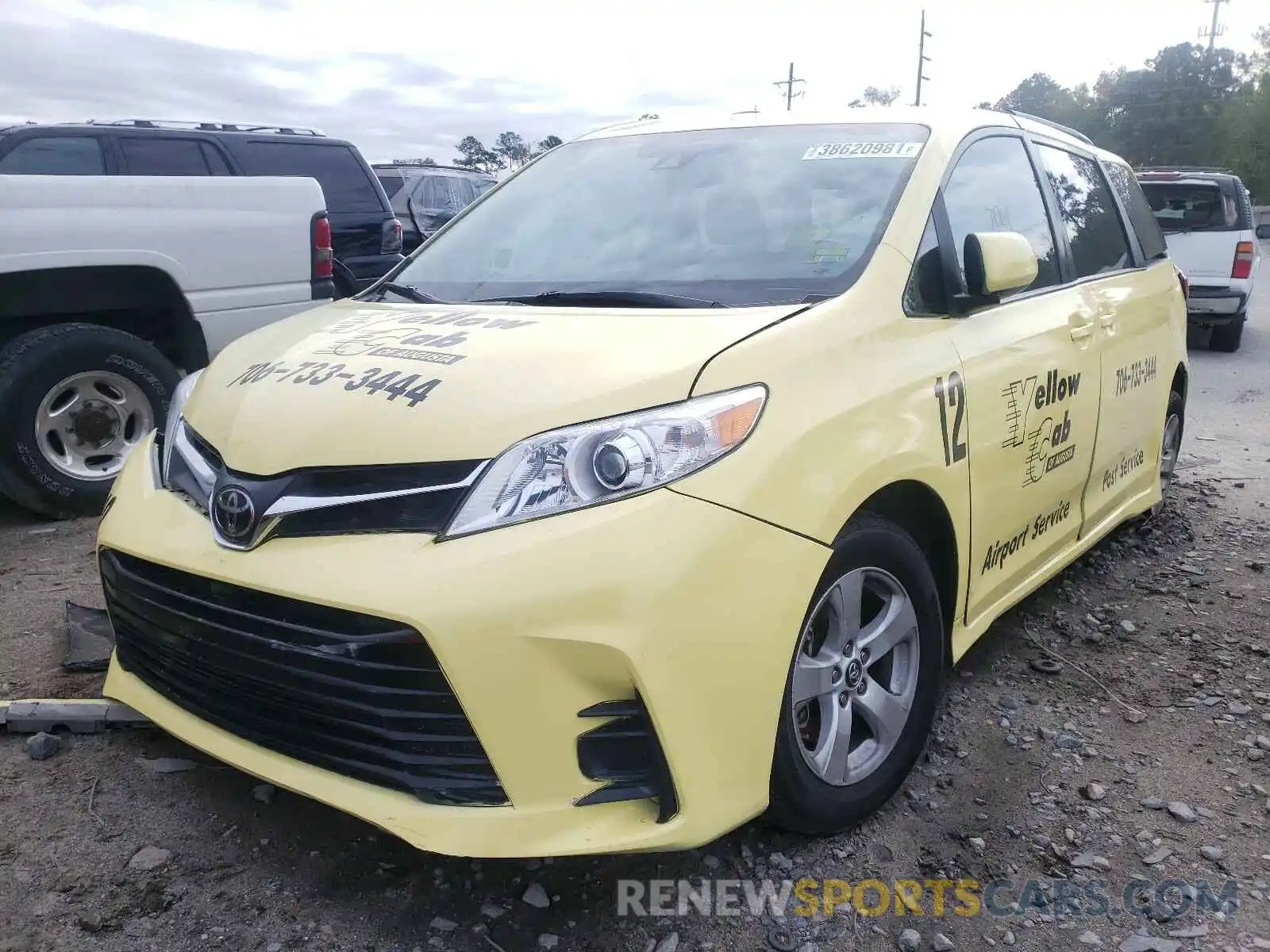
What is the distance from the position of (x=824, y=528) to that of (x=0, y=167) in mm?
5466

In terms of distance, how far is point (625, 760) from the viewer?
1.99m

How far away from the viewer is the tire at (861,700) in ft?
7.31

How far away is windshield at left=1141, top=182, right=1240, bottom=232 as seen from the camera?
37.0ft

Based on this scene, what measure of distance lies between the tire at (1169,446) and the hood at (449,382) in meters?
3.29

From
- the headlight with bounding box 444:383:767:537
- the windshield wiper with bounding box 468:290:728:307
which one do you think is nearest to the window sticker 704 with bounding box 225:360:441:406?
the headlight with bounding box 444:383:767:537

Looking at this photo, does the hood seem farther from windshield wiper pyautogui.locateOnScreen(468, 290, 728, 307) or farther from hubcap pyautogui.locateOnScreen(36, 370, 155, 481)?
hubcap pyautogui.locateOnScreen(36, 370, 155, 481)

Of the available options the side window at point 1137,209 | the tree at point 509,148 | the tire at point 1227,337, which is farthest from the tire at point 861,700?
the tree at point 509,148

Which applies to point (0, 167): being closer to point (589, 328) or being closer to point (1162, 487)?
point (589, 328)

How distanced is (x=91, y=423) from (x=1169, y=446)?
5256 millimetres

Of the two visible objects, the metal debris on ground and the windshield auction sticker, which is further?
the windshield auction sticker

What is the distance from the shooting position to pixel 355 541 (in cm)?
200

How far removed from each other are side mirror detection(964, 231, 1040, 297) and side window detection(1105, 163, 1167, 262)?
2089 millimetres

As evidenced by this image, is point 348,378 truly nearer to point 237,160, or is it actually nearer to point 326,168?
point 237,160

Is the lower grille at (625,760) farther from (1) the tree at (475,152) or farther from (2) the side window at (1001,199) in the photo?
(1) the tree at (475,152)
